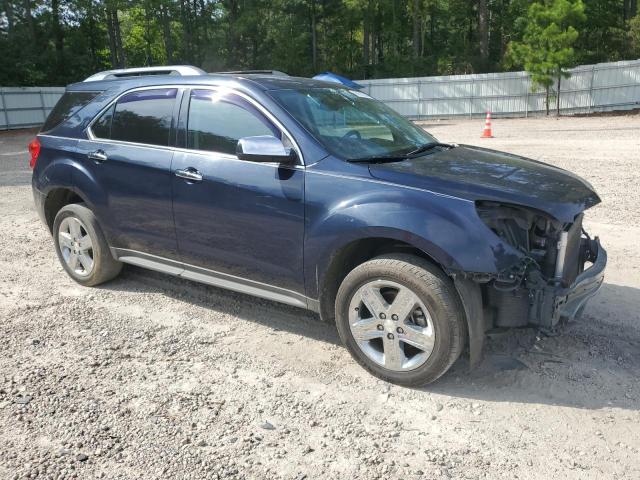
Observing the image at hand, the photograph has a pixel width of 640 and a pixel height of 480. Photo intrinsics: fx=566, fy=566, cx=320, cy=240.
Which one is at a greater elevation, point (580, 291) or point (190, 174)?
point (190, 174)

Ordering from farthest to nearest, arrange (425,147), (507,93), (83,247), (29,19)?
(29,19) → (507,93) → (83,247) → (425,147)

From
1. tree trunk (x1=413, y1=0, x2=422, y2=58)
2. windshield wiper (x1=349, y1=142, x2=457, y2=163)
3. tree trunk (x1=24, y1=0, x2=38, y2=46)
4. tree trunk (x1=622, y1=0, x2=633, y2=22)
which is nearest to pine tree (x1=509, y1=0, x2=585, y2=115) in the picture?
tree trunk (x1=622, y1=0, x2=633, y2=22)

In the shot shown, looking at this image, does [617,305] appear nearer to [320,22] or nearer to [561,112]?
[561,112]

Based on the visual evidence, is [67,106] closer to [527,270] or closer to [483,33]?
[527,270]

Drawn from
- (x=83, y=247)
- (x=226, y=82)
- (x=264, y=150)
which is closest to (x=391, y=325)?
(x=264, y=150)

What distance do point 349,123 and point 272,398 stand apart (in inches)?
80.0

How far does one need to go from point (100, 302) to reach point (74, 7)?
149 feet

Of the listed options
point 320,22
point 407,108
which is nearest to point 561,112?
point 407,108

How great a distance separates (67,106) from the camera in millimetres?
5418

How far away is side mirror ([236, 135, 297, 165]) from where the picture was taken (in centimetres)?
367

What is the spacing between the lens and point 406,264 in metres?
3.36

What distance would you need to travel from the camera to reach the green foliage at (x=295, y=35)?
37.9m

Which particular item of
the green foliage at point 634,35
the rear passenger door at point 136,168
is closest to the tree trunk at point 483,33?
the green foliage at point 634,35

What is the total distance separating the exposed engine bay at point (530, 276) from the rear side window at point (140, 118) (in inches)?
103
